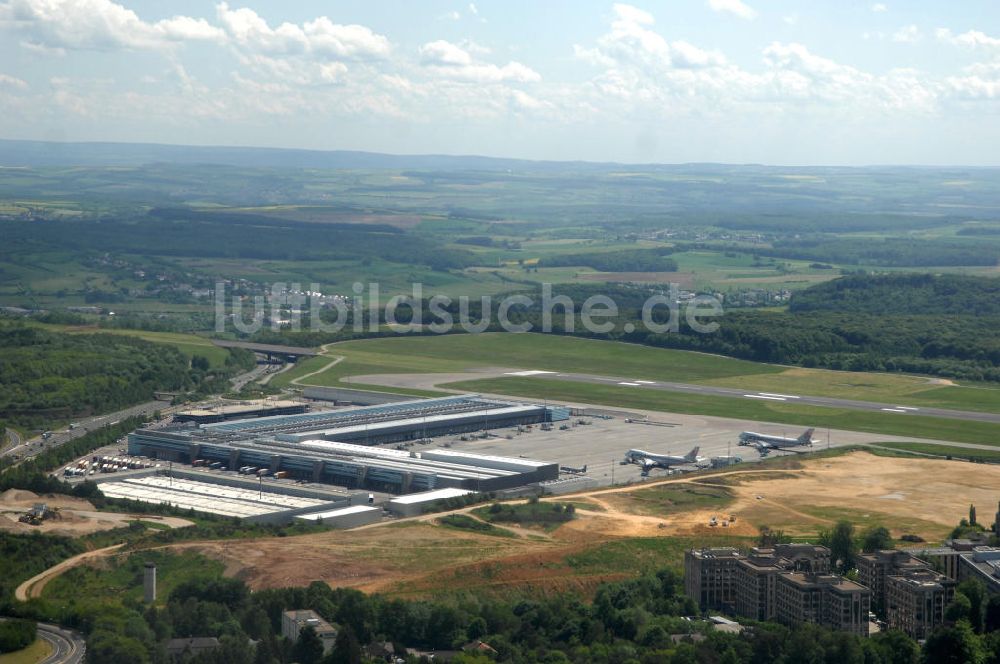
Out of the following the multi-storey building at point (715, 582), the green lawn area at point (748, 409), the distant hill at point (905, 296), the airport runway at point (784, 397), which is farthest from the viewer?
the distant hill at point (905, 296)

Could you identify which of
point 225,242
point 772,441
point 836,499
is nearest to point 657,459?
point 772,441

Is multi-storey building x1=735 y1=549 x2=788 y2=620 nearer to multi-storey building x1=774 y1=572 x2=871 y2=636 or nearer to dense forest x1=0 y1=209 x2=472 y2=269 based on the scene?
multi-storey building x1=774 y1=572 x2=871 y2=636

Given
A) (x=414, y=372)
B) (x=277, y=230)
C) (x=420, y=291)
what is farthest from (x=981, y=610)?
(x=277, y=230)

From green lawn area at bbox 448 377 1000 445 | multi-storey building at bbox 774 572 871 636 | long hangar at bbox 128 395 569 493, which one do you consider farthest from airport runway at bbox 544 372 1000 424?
multi-storey building at bbox 774 572 871 636

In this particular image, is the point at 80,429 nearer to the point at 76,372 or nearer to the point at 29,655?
the point at 76,372

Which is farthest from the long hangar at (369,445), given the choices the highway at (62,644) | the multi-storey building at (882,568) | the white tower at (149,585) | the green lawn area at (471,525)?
the highway at (62,644)

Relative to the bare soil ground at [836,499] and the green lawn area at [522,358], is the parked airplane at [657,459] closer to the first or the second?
the bare soil ground at [836,499]
